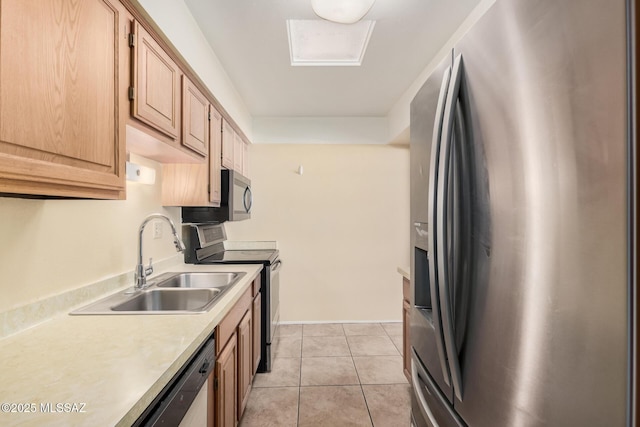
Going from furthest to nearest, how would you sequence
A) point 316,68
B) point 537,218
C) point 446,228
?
point 316,68 < point 446,228 < point 537,218

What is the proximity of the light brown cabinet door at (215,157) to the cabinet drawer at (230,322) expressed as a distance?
786 mm

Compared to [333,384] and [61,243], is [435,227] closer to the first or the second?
[61,243]

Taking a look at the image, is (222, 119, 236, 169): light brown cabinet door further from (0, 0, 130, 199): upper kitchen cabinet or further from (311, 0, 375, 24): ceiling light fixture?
(0, 0, 130, 199): upper kitchen cabinet

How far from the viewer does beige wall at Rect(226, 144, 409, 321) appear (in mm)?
3688

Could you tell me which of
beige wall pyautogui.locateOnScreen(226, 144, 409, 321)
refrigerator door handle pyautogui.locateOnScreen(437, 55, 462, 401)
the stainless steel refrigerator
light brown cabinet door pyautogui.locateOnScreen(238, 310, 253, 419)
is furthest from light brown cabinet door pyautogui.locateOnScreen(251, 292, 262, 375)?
refrigerator door handle pyautogui.locateOnScreen(437, 55, 462, 401)

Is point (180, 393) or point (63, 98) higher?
point (63, 98)

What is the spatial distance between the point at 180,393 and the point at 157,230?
142 centimetres

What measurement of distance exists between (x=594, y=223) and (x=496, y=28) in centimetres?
46

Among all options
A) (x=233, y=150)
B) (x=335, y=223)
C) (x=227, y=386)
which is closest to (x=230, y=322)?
(x=227, y=386)

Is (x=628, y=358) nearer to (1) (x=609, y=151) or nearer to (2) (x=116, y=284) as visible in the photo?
A: (1) (x=609, y=151)

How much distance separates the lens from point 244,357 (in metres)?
1.87

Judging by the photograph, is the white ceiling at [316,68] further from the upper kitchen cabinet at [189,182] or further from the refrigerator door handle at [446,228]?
the refrigerator door handle at [446,228]

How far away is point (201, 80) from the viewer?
1.96 meters

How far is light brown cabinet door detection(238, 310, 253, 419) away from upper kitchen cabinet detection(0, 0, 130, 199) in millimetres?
1070
